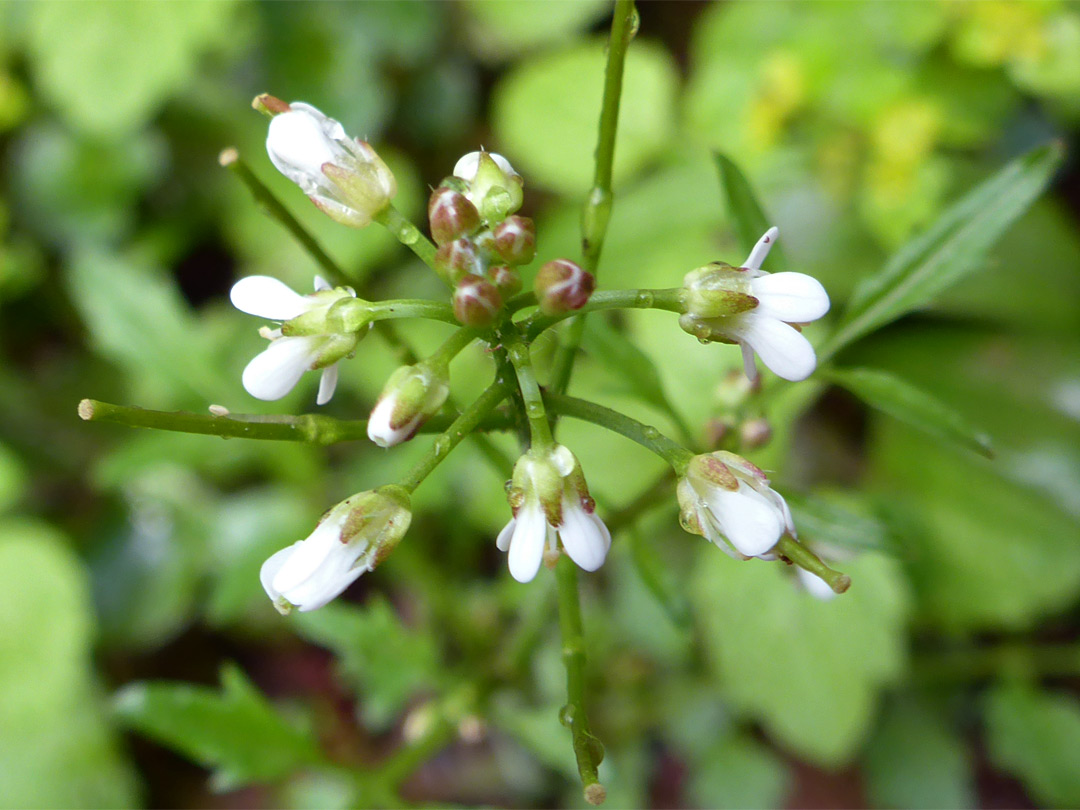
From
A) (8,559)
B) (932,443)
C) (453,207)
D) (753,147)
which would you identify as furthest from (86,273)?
(932,443)

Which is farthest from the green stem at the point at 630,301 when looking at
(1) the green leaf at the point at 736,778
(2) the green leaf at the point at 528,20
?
(2) the green leaf at the point at 528,20

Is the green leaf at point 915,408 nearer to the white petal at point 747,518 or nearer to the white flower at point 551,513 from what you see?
the white petal at point 747,518

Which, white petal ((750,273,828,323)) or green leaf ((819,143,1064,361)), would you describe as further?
green leaf ((819,143,1064,361))

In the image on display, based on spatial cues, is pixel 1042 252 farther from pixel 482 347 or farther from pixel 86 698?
pixel 86 698

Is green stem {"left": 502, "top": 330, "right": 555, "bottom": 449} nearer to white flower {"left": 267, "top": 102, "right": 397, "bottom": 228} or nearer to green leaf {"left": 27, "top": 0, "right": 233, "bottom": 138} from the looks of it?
white flower {"left": 267, "top": 102, "right": 397, "bottom": 228}

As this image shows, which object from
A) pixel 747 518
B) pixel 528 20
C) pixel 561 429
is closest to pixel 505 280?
pixel 747 518

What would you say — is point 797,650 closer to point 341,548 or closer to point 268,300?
point 341,548

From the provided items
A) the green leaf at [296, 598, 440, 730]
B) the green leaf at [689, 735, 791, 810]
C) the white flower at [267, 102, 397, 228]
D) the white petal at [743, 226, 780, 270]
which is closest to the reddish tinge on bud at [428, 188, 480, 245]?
the white flower at [267, 102, 397, 228]

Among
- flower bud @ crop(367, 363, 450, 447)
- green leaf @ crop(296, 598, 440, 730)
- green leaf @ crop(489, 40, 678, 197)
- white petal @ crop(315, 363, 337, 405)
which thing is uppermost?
flower bud @ crop(367, 363, 450, 447)

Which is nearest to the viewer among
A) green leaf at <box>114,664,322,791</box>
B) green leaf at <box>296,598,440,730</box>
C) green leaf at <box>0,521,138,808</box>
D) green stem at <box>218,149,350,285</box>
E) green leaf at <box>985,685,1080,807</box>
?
green stem at <box>218,149,350,285</box>
